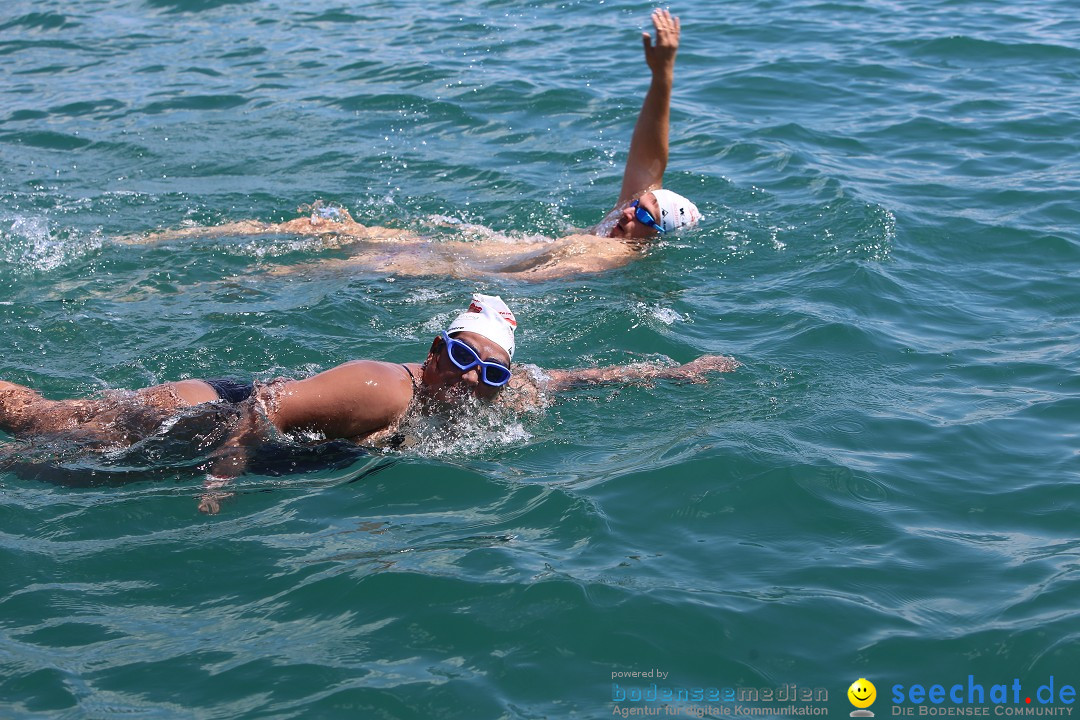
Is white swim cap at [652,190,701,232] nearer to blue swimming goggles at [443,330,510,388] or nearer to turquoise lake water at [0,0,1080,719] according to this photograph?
turquoise lake water at [0,0,1080,719]

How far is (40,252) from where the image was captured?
8836 mm

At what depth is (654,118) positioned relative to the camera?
8805 mm

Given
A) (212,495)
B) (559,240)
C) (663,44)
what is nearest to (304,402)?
(212,495)

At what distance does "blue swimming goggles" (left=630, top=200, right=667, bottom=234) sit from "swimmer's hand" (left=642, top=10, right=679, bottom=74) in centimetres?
117

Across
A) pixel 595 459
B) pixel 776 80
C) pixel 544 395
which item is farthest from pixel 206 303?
pixel 776 80

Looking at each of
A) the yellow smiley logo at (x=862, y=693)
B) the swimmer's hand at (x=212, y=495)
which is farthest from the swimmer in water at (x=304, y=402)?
the yellow smiley logo at (x=862, y=693)

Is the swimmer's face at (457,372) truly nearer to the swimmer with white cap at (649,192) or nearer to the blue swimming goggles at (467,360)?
the blue swimming goggles at (467,360)

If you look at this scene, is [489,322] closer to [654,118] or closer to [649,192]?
[654,118]

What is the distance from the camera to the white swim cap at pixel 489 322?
6039 mm

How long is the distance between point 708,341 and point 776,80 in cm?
724

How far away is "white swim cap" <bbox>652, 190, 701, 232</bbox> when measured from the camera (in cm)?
920

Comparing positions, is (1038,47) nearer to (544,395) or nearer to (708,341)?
(708,341)

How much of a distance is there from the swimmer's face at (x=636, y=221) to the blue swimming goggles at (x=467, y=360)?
3615mm

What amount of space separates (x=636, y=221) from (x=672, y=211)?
32 centimetres
